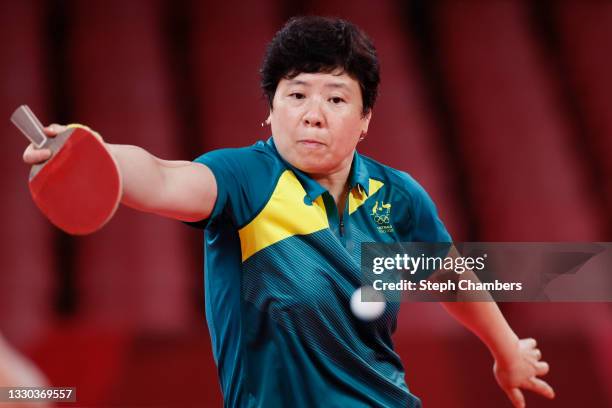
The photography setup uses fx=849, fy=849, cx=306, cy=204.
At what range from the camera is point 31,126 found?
0.98m

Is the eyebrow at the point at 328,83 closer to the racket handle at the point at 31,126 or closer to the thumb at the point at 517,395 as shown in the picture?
the racket handle at the point at 31,126

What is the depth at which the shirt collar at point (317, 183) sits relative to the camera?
4.13 feet

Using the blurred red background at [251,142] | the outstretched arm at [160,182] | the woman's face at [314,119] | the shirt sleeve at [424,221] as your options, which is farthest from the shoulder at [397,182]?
the blurred red background at [251,142]

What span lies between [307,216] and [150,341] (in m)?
1.31

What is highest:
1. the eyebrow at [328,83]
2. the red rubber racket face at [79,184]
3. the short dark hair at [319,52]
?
the short dark hair at [319,52]

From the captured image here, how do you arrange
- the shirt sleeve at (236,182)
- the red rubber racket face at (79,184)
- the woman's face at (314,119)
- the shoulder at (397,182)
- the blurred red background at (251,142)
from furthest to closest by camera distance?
the blurred red background at (251,142)
the shoulder at (397,182)
the woman's face at (314,119)
the shirt sleeve at (236,182)
the red rubber racket face at (79,184)

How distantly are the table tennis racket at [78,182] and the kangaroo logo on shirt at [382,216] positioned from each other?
0.50 metres

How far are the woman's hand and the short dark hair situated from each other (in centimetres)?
60

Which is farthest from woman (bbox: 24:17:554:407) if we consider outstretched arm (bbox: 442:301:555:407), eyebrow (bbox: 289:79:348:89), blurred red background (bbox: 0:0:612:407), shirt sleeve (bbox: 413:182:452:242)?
blurred red background (bbox: 0:0:612:407)

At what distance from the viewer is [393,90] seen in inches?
145

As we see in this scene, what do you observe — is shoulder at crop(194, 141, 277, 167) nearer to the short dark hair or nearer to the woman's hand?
the short dark hair

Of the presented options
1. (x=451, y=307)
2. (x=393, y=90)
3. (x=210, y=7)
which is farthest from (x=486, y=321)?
(x=210, y=7)

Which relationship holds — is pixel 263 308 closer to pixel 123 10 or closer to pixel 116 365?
pixel 116 365

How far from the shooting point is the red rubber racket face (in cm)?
95
